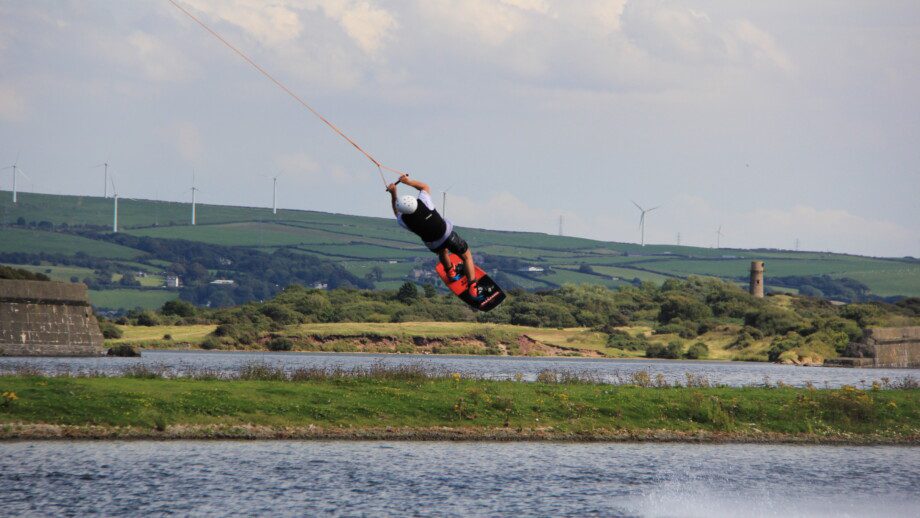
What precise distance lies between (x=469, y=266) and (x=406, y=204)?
3.69 m

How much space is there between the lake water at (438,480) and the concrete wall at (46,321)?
3935 centimetres

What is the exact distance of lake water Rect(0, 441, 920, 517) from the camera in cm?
3086

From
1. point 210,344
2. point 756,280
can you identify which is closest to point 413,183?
point 210,344

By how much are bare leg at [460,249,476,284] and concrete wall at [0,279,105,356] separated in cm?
5112

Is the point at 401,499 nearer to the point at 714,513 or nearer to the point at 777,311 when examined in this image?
the point at 714,513

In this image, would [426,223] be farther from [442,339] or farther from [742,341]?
[742,341]

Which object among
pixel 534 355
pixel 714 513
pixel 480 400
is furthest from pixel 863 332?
pixel 714 513

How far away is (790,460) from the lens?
4166cm

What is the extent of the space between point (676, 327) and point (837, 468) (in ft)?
264

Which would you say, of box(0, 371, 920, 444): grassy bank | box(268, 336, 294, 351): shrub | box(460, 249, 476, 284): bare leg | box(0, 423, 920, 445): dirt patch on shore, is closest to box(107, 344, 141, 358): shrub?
box(268, 336, 294, 351): shrub

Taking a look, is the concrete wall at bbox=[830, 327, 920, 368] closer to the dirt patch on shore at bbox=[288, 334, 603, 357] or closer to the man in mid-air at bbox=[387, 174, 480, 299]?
the dirt patch on shore at bbox=[288, 334, 603, 357]

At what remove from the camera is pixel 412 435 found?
42875mm

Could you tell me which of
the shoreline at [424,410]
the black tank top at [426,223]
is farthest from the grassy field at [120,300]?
the black tank top at [426,223]

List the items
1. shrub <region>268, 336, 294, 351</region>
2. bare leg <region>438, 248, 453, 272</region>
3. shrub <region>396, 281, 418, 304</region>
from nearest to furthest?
1. bare leg <region>438, 248, 453, 272</region>
2. shrub <region>268, 336, 294, 351</region>
3. shrub <region>396, 281, 418, 304</region>
